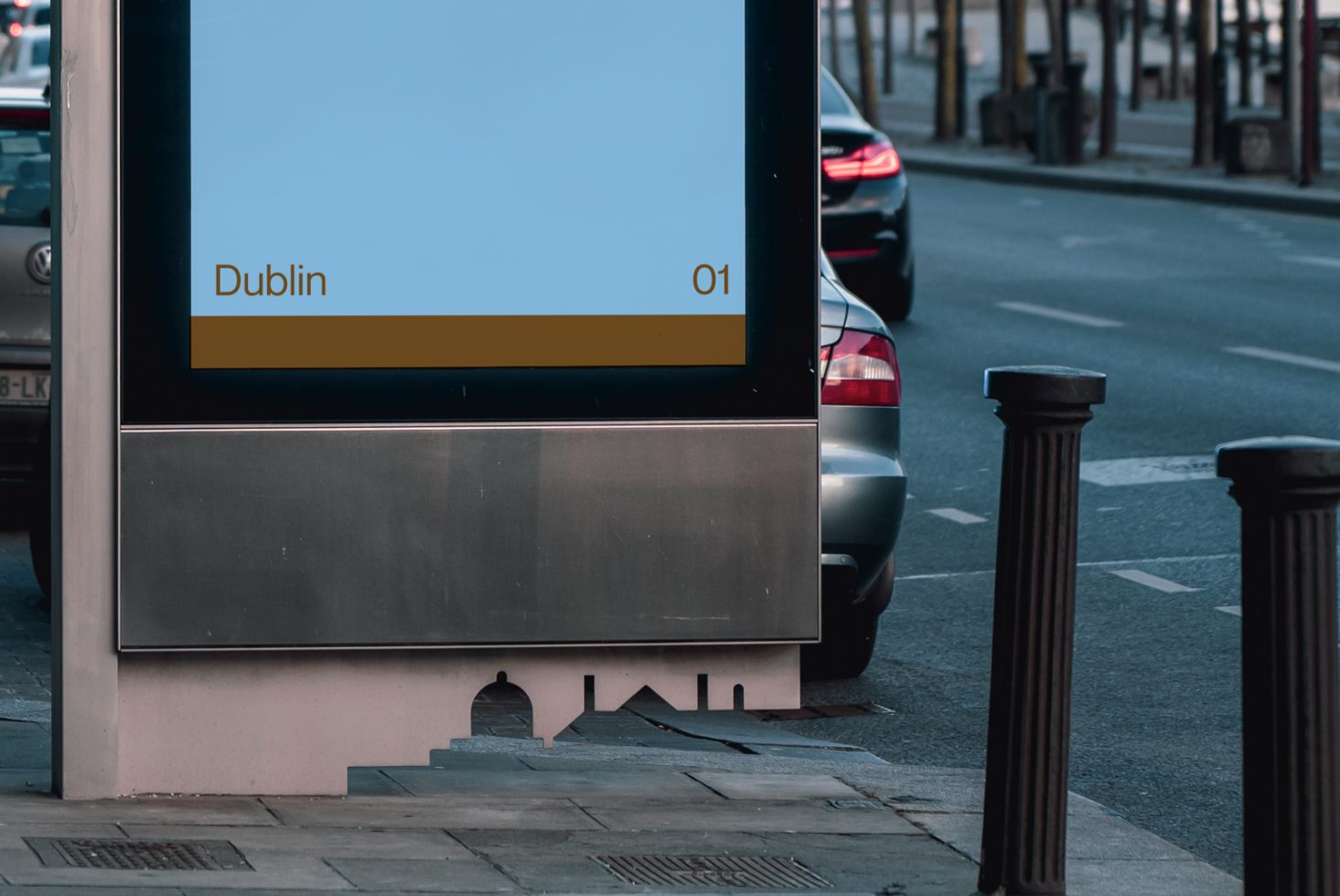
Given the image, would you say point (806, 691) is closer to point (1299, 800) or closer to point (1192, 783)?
point (1192, 783)

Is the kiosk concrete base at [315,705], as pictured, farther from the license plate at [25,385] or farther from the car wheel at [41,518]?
the license plate at [25,385]

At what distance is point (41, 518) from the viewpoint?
27.4 ft

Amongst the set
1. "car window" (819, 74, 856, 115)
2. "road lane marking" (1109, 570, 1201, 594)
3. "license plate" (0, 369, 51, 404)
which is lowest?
"road lane marking" (1109, 570, 1201, 594)

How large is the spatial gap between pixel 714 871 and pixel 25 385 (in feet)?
16.1

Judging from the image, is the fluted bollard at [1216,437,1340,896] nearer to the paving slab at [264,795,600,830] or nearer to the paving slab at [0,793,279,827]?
the paving slab at [264,795,600,830]

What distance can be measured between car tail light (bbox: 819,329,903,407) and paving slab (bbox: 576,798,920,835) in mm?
1890

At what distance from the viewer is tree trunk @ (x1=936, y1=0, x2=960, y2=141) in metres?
41.4

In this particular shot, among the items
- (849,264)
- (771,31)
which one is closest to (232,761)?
(771,31)

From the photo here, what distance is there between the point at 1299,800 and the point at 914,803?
6.52 feet

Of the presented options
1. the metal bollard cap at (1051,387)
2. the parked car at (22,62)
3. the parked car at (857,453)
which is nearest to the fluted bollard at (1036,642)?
the metal bollard cap at (1051,387)

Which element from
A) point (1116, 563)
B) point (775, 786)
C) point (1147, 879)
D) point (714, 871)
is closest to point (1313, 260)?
point (1116, 563)

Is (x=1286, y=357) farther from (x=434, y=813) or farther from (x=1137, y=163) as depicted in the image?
(x=1137, y=163)

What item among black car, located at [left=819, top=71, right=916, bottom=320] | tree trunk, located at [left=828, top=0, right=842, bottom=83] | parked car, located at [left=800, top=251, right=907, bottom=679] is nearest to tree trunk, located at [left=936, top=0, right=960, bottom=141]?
black car, located at [left=819, top=71, right=916, bottom=320]

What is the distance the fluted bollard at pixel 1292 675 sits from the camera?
13.0 feet
